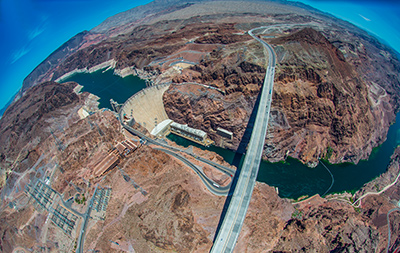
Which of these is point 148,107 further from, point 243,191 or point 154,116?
point 243,191

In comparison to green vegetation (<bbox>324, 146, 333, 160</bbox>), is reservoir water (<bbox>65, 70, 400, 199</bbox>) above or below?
below

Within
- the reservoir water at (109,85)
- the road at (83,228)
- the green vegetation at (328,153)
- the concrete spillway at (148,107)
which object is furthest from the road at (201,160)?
the reservoir water at (109,85)

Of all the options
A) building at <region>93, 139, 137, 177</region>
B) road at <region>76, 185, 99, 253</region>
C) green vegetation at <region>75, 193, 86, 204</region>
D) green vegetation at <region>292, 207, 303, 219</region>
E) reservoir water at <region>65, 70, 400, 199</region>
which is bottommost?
reservoir water at <region>65, 70, 400, 199</region>

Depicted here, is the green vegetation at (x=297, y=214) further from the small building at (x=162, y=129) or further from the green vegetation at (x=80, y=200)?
the small building at (x=162, y=129)

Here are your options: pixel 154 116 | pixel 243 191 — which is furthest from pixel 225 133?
pixel 154 116

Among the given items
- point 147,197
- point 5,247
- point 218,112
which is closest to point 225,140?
point 218,112

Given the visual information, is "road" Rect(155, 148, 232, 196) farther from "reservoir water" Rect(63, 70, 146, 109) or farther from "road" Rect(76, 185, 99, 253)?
"reservoir water" Rect(63, 70, 146, 109)

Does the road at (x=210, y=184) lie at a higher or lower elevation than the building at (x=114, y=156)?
lower

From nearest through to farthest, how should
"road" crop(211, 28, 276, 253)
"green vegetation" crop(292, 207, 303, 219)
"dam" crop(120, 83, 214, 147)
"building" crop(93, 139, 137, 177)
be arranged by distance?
"road" crop(211, 28, 276, 253), "green vegetation" crop(292, 207, 303, 219), "building" crop(93, 139, 137, 177), "dam" crop(120, 83, 214, 147)

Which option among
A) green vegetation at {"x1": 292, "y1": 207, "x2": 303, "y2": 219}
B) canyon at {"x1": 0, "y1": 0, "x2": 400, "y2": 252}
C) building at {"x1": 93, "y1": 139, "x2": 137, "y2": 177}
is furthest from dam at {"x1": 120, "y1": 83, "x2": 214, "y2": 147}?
green vegetation at {"x1": 292, "y1": 207, "x2": 303, "y2": 219}
